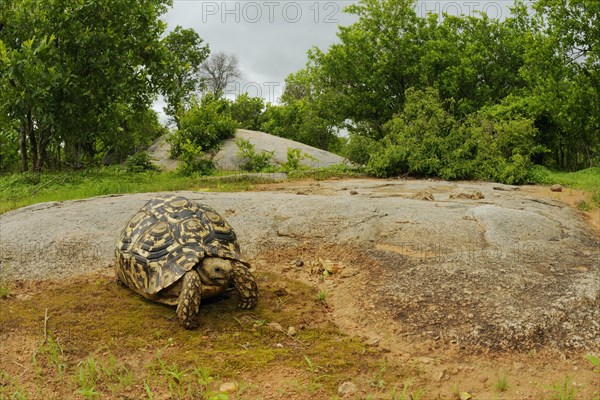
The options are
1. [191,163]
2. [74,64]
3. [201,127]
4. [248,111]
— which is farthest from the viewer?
[248,111]

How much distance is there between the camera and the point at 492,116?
72.3 ft

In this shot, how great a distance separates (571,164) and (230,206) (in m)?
25.0

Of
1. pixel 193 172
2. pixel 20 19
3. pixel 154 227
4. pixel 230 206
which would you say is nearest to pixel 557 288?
pixel 154 227

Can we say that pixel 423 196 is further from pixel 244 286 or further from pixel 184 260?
pixel 184 260

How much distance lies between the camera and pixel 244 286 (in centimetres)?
500

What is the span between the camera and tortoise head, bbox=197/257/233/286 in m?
4.88

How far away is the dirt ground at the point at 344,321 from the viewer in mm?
3848

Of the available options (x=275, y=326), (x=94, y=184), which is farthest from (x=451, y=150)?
(x=275, y=326)

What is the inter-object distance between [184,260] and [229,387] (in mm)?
1451

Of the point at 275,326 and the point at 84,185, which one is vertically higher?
the point at 84,185

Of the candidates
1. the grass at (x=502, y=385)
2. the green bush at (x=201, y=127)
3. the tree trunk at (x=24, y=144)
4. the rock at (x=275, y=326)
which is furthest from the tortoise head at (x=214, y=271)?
the green bush at (x=201, y=127)

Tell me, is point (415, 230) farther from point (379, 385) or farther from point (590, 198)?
point (590, 198)

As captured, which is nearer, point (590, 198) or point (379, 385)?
point (379, 385)

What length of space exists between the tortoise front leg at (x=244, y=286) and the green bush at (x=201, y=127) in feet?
47.4
